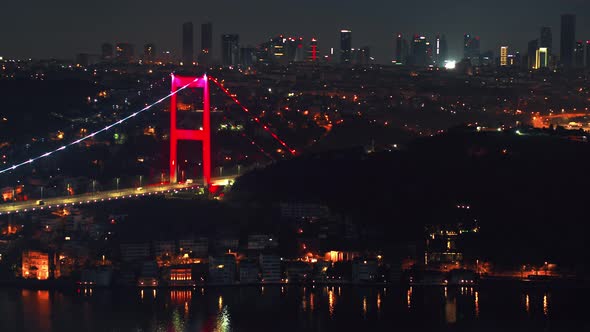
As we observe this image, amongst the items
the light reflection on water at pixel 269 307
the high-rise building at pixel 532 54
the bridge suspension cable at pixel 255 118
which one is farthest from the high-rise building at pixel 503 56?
the light reflection on water at pixel 269 307

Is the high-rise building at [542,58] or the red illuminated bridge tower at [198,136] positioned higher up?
the high-rise building at [542,58]

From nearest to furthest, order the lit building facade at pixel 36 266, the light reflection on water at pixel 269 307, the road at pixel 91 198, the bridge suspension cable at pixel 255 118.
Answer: the light reflection on water at pixel 269 307 < the lit building facade at pixel 36 266 < the road at pixel 91 198 < the bridge suspension cable at pixel 255 118

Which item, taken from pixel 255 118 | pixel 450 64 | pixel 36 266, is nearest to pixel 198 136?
pixel 255 118

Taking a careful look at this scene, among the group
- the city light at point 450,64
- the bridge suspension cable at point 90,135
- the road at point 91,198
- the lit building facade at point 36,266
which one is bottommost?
the lit building facade at point 36,266

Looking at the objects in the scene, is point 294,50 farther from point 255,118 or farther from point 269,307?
point 269,307

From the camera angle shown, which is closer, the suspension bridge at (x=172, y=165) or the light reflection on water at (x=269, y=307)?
the light reflection on water at (x=269, y=307)

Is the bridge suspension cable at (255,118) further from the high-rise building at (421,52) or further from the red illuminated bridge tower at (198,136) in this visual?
the high-rise building at (421,52)

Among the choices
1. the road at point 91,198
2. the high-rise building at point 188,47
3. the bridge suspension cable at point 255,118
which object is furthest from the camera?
the high-rise building at point 188,47

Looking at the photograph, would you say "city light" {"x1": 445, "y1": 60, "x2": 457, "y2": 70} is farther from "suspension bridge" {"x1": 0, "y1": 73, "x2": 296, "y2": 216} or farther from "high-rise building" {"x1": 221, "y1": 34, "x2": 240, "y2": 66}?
"suspension bridge" {"x1": 0, "y1": 73, "x2": 296, "y2": 216}

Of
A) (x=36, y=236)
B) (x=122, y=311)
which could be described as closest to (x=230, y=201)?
(x=36, y=236)

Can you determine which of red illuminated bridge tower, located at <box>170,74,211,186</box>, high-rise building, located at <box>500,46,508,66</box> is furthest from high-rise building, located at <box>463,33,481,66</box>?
red illuminated bridge tower, located at <box>170,74,211,186</box>
